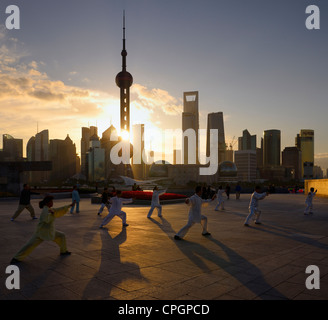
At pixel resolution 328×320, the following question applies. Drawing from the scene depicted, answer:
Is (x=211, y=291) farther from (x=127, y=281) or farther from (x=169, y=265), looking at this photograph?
(x=169, y=265)

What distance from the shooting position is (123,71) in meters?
158

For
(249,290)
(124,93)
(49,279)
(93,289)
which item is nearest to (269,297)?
(249,290)

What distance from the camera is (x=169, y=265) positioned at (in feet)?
22.5

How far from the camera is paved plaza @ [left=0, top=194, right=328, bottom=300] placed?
517 centimetres

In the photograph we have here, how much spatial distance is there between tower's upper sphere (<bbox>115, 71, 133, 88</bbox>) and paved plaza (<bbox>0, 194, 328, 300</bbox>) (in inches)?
5934

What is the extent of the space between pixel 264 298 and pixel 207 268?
1845 millimetres

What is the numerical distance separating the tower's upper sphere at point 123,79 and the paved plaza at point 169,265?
495ft

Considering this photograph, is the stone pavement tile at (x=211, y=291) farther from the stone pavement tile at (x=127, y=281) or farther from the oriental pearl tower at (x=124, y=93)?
the oriental pearl tower at (x=124, y=93)

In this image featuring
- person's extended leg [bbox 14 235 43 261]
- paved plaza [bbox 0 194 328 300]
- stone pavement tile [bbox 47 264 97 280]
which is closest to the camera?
paved plaza [bbox 0 194 328 300]

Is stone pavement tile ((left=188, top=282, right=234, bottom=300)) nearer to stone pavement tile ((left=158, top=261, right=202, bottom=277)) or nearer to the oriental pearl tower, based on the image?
stone pavement tile ((left=158, top=261, right=202, bottom=277))

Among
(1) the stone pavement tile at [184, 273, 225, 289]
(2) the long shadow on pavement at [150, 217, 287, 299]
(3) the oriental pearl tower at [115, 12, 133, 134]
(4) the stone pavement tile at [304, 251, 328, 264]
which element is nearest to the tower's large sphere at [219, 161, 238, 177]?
(3) the oriental pearl tower at [115, 12, 133, 134]

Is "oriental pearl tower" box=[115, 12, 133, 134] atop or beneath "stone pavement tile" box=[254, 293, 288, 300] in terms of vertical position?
atop

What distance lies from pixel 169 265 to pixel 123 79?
155814 mm
